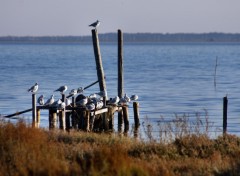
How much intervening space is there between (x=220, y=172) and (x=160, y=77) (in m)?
52.4

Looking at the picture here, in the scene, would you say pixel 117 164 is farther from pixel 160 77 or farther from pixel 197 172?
pixel 160 77

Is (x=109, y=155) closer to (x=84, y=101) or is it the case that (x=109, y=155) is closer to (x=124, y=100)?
Result: (x=84, y=101)

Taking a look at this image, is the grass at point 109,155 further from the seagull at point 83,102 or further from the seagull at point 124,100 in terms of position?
the seagull at point 124,100

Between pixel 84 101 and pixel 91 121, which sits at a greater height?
pixel 84 101

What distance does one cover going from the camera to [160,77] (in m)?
66.3

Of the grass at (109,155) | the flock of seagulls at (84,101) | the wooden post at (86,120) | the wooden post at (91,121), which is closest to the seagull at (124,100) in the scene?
the flock of seagulls at (84,101)

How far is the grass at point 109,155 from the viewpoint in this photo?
41.0 feet

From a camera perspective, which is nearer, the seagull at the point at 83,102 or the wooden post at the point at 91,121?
the seagull at the point at 83,102

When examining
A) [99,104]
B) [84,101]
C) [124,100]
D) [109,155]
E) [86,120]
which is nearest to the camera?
[109,155]

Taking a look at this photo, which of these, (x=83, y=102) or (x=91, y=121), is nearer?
(x=83, y=102)

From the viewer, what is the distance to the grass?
1248 cm

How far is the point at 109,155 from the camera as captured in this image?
42.6ft

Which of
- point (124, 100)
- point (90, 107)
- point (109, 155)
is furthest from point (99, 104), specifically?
point (109, 155)

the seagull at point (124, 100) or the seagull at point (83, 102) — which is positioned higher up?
the seagull at point (83, 102)
